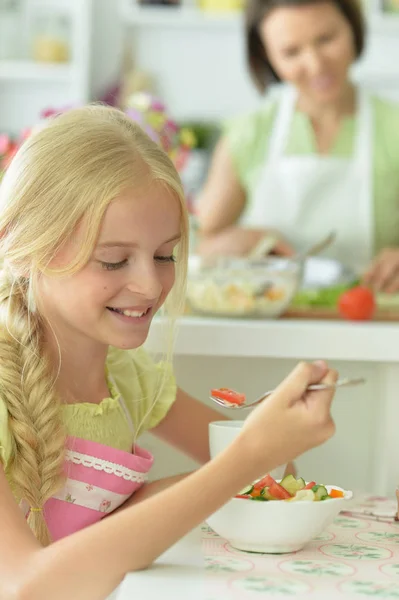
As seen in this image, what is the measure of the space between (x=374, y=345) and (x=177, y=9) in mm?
2671


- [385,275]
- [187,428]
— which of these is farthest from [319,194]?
[187,428]

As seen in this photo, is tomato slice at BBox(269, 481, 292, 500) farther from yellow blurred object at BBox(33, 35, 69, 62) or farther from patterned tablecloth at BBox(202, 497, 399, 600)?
yellow blurred object at BBox(33, 35, 69, 62)

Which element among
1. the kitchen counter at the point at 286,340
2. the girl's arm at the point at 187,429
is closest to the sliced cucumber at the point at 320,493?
the girl's arm at the point at 187,429

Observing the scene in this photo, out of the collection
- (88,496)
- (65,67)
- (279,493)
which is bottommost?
(88,496)

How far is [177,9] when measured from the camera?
150 inches

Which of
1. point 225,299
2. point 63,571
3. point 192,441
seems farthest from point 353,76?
point 63,571

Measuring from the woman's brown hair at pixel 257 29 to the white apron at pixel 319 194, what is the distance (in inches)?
4.5

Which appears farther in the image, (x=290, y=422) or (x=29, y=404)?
(x=29, y=404)

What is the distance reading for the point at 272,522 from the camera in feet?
3.01

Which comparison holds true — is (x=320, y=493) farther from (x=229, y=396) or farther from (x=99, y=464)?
(x=99, y=464)

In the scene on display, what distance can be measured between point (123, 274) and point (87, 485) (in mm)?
277

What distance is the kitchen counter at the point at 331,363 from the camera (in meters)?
1.48

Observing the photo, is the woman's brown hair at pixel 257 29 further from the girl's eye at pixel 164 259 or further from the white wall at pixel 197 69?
the white wall at pixel 197 69

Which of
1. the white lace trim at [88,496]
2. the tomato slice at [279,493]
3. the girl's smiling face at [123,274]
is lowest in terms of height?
the white lace trim at [88,496]
